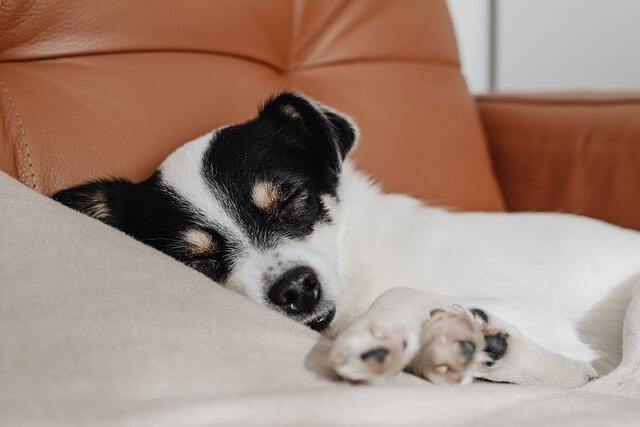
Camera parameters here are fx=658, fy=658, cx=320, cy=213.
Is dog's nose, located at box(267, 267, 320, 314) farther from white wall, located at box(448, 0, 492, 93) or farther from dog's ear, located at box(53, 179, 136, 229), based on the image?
white wall, located at box(448, 0, 492, 93)

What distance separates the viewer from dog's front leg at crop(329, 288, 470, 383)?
0.76 metres

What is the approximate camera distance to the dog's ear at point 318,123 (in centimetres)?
143

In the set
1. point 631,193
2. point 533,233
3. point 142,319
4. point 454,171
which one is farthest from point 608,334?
point 142,319

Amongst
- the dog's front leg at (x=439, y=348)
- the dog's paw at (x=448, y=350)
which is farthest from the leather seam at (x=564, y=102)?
the dog's paw at (x=448, y=350)

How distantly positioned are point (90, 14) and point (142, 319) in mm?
904

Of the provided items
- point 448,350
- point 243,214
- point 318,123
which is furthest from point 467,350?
point 318,123

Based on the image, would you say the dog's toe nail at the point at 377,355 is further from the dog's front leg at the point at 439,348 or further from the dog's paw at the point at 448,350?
the dog's paw at the point at 448,350

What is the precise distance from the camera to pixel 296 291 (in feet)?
3.84

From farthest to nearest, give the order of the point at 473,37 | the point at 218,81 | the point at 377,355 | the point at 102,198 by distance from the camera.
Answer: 1. the point at 473,37
2. the point at 218,81
3. the point at 102,198
4. the point at 377,355

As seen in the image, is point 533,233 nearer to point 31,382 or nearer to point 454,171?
point 454,171

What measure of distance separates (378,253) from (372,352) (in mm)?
690

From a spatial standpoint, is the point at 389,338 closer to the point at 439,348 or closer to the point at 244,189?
the point at 439,348

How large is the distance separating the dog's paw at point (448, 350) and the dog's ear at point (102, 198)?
27.1 inches

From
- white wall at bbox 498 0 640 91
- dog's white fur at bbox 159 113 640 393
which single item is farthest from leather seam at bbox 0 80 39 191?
white wall at bbox 498 0 640 91
